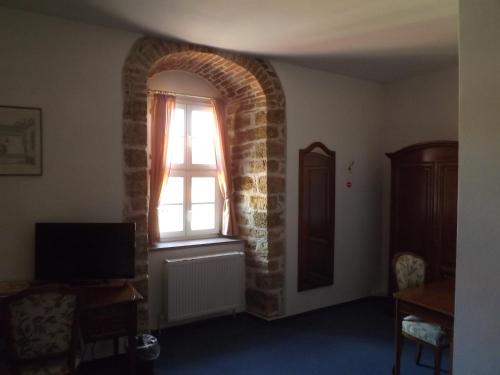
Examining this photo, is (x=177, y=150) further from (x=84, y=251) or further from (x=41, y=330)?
(x=41, y=330)

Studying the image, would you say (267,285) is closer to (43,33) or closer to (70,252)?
(70,252)

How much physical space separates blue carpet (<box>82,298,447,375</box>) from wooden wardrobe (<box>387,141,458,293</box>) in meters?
0.79

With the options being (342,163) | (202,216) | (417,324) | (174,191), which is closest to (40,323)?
(174,191)

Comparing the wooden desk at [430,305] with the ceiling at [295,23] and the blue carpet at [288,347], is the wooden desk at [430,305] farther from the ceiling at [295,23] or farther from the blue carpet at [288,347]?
the ceiling at [295,23]

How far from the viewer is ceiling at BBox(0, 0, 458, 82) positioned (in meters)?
2.72

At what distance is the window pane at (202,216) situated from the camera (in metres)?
4.22

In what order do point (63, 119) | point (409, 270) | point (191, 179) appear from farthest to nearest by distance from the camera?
point (191, 179)
point (409, 270)
point (63, 119)

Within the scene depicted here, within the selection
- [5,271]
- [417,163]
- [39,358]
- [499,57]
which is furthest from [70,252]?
[417,163]

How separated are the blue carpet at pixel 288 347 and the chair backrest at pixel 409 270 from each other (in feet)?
2.25

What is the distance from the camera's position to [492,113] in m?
1.86

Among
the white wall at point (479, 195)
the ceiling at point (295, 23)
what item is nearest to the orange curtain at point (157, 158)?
the ceiling at point (295, 23)

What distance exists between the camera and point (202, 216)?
4285mm

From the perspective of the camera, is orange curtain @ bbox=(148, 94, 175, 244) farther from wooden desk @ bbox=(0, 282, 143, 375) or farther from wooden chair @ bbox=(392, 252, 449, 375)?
wooden chair @ bbox=(392, 252, 449, 375)

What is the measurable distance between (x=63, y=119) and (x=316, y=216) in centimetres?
272
